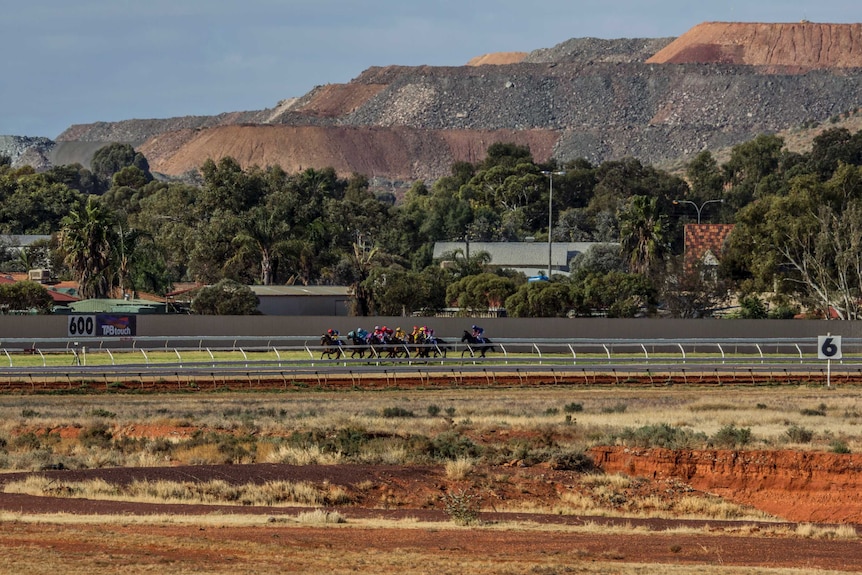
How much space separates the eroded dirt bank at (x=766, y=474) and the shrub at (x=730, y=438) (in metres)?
0.88

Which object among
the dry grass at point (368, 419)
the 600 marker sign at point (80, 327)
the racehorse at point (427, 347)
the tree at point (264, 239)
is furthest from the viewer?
the tree at point (264, 239)

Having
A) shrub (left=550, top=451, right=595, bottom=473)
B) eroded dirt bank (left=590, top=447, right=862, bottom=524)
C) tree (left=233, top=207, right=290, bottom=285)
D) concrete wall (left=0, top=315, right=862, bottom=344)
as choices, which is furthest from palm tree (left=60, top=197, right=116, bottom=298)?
shrub (left=550, top=451, right=595, bottom=473)

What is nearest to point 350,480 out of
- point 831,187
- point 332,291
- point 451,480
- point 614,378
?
point 451,480

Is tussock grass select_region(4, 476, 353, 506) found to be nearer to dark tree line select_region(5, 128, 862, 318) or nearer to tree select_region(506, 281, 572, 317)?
dark tree line select_region(5, 128, 862, 318)

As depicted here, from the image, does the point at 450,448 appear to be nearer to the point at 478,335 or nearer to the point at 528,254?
the point at 478,335

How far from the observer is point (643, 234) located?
88.2m

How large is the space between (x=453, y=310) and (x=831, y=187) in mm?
22891

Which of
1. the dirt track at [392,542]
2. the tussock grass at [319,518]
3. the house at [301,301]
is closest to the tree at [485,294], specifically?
the house at [301,301]

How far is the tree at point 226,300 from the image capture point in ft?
222

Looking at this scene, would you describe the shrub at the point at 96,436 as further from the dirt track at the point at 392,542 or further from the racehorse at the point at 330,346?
the racehorse at the point at 330,346

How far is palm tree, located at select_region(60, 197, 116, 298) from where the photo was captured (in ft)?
238

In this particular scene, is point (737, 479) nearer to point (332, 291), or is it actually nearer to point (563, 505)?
point (563, 505)

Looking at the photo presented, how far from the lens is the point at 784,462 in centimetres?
2525

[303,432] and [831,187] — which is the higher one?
[831,187]
